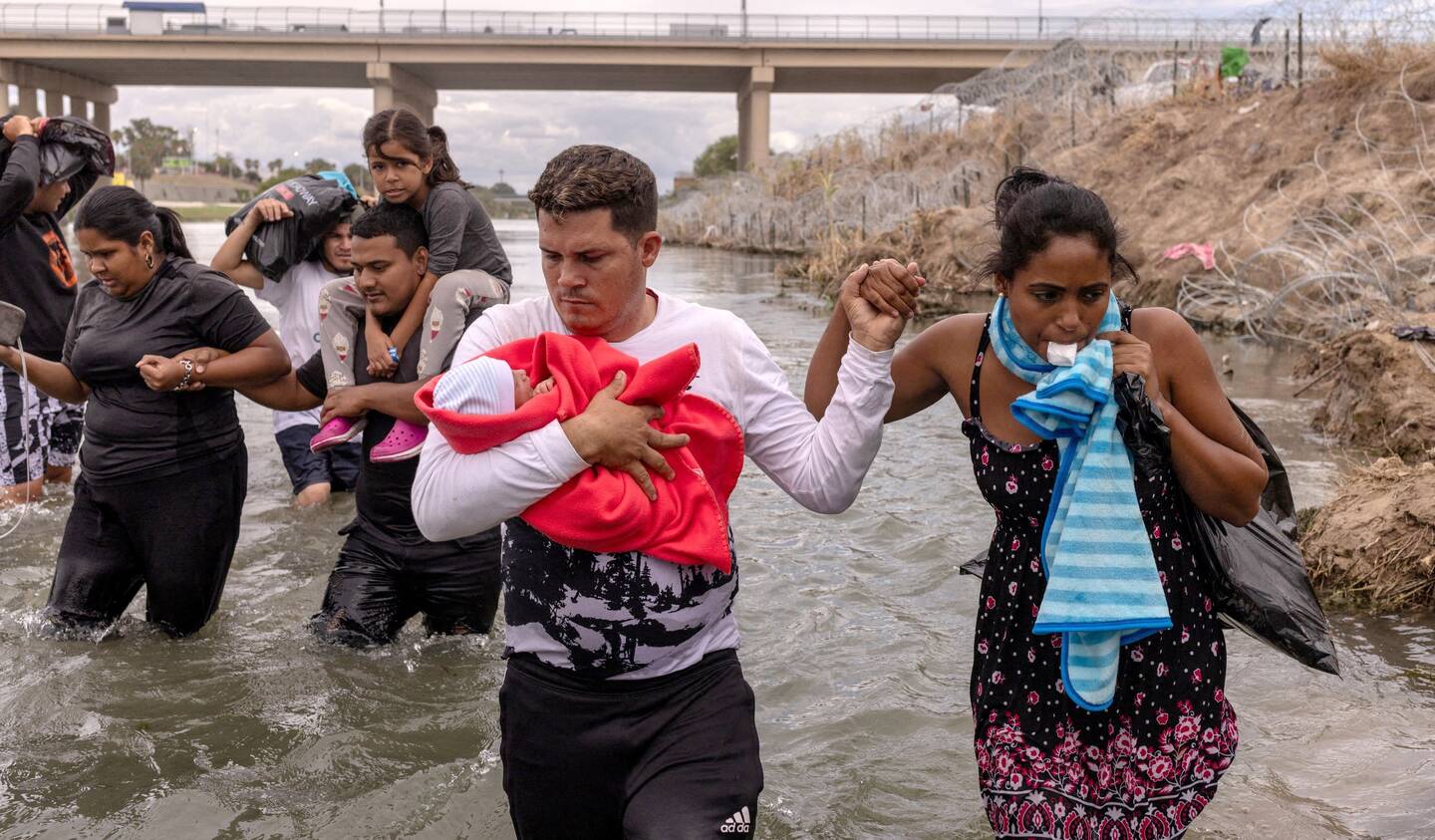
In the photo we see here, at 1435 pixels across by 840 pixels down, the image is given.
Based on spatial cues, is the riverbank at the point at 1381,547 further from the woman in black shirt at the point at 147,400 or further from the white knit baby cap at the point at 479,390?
the white knit baby cap at the point at 479,390

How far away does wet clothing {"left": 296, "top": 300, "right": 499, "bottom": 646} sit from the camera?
4.76 meters

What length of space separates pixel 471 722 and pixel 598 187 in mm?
3020

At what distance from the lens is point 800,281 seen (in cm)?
2780

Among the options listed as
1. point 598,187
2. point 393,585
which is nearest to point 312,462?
point 393,585

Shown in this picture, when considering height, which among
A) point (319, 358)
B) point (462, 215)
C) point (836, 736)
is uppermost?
point (462, 215)

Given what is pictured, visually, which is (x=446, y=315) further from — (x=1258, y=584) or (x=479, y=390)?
(x=1258, y=584)

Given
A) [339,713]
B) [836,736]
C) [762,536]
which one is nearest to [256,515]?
[762,536]

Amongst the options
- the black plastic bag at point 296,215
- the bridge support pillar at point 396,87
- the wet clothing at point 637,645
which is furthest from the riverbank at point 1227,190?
the bridge support pillar at point 396,87

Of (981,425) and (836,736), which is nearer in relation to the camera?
(981,425)

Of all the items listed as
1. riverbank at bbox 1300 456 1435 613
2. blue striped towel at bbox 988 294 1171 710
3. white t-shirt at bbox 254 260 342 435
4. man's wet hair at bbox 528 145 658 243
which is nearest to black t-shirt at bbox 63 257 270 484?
white t-shirt at bbox 254 260 342 435

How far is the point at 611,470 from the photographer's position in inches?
102

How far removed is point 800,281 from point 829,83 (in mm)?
46389

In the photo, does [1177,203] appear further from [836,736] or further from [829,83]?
[829,83]

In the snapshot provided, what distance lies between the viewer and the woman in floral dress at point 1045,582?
9.39 ft
